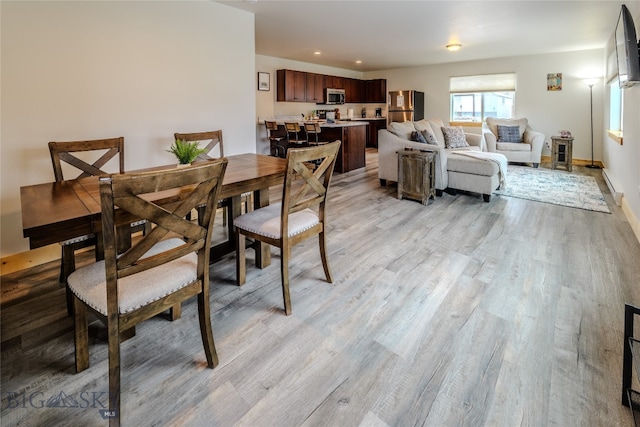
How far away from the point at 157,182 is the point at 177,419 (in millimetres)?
905

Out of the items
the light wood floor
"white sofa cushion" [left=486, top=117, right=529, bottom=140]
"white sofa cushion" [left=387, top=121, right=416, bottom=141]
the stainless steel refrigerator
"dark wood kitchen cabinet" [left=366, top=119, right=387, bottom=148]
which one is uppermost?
the stainless steel refrigerator

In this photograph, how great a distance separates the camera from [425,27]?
495 centimetres

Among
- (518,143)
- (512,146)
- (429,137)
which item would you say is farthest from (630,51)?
(518,143)

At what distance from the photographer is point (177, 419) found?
51.3 inches

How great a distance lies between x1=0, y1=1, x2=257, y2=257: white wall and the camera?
2.55 meters

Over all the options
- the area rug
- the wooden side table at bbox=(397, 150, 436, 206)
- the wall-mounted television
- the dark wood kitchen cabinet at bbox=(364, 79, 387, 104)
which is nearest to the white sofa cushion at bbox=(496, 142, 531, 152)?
the area rug

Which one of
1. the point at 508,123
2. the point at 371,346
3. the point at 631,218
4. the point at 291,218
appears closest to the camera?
the point at 371,346

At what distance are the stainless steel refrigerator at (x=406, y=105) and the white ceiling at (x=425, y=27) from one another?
1.57 meters

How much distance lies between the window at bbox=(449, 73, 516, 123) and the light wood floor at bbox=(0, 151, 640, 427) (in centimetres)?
623

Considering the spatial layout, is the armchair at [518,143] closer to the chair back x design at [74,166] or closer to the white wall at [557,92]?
the white wall at [557,92]

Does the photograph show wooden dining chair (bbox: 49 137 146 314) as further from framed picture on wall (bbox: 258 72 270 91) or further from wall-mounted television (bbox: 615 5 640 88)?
framed picture on wall (bbox: 258 72 270 91)

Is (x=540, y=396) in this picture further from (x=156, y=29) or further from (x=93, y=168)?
(x=156, y=29)

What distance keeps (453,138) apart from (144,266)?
5.31 meters

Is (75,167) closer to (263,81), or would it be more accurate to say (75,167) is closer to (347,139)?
(347,139)
